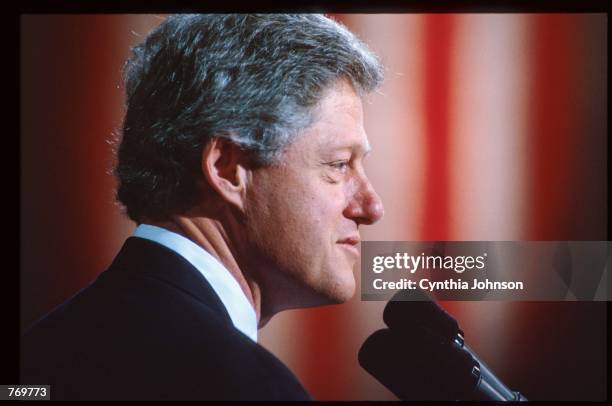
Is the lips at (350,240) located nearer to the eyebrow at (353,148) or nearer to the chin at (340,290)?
the chin at (340,290)

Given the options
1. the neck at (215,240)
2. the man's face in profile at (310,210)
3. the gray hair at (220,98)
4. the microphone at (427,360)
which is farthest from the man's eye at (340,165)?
the microphone at (427,360)

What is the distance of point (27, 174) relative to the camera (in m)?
2.24

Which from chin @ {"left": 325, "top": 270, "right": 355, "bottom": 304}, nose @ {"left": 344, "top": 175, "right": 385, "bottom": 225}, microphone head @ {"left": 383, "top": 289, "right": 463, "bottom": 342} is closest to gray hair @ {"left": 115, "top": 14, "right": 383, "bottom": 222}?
nose @ {"left": 344, "top": 175, "right": 385, "bottom": 225}

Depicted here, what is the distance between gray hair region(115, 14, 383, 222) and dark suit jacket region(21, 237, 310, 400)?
0.94 ft

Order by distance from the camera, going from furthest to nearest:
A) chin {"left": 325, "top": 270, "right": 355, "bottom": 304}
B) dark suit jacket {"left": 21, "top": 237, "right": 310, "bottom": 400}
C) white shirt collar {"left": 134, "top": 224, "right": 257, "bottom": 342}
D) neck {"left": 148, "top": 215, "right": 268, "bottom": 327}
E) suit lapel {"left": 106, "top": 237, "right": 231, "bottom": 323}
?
chin {"left": 325, "top": 270, "right": 355, "bottom": 304}, neck {"left": 148, "top": 215, "right": 268, "bottom": 327}, white shirt collar {"left": 134, "top": 224, "right": 257, "bottom": 342}, suit lapel {"left": 106, "top": 237, "right": 231, "bottom": 323}, dark suit jacket {"left": 21, "top": 237, "right": 310, "bottom": 400}

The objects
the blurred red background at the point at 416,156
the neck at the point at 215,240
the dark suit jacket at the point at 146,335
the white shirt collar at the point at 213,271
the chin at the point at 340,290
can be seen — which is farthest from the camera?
the blurred red background at the point at 416,156

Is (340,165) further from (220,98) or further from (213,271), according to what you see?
(213,271)

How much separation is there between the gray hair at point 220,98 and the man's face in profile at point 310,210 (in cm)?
5

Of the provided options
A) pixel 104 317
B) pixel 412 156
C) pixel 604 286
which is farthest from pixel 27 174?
pixel 604 286

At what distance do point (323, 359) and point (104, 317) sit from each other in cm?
86

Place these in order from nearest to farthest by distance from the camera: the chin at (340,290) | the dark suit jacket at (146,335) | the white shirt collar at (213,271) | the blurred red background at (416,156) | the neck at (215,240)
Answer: the dark suit jacket at (146,335) → the white shirt collar at (213,271) → the neck at (215,240) → the chin at (340,290) → the blurred red background at (416,156)

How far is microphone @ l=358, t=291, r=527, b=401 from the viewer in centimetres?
182

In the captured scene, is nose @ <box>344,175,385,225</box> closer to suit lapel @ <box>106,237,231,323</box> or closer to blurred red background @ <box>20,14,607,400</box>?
blurred red background @ <box>20,14,607,400</box>

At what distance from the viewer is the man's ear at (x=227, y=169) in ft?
5.85
